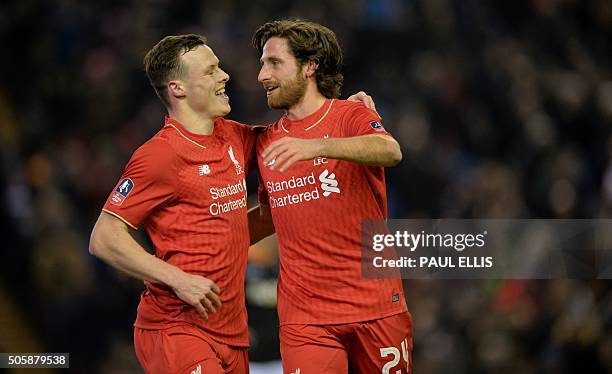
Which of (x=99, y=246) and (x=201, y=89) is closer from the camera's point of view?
(x=99, y=246)

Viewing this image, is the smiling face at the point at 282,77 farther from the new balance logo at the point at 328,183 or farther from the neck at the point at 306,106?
the new balance logo at the point at 328,183

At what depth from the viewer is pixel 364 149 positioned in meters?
4.10

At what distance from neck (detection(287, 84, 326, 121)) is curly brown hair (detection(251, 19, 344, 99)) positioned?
2.7 inches

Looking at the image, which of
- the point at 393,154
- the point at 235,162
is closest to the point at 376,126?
the point at 393,154

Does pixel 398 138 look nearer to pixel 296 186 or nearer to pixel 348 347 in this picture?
pixel 296 186

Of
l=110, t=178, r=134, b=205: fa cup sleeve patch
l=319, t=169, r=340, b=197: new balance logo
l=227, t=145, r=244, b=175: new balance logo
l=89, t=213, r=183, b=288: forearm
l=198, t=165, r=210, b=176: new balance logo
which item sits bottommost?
l=89, t=213, r=183, b=288: forearm

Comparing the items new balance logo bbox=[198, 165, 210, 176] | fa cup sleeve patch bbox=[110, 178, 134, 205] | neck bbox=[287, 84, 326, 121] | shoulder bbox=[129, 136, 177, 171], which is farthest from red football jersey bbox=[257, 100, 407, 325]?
fa cup sleeve patch bbox=[110, 178, 134, 205]

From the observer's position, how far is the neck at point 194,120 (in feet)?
14.9

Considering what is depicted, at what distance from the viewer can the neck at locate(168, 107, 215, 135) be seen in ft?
14.9

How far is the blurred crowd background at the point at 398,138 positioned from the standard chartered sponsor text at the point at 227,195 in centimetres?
316

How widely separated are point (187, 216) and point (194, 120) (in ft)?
1.69

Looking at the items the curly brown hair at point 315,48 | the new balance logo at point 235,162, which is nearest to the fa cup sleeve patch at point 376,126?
the curly brown hair at point 315,48

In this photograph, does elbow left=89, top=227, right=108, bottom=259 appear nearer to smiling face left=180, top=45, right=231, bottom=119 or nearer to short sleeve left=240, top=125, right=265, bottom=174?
smiling face left=180, top=45, right=231, bottom=119

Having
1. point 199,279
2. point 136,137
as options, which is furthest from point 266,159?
point 136,137
